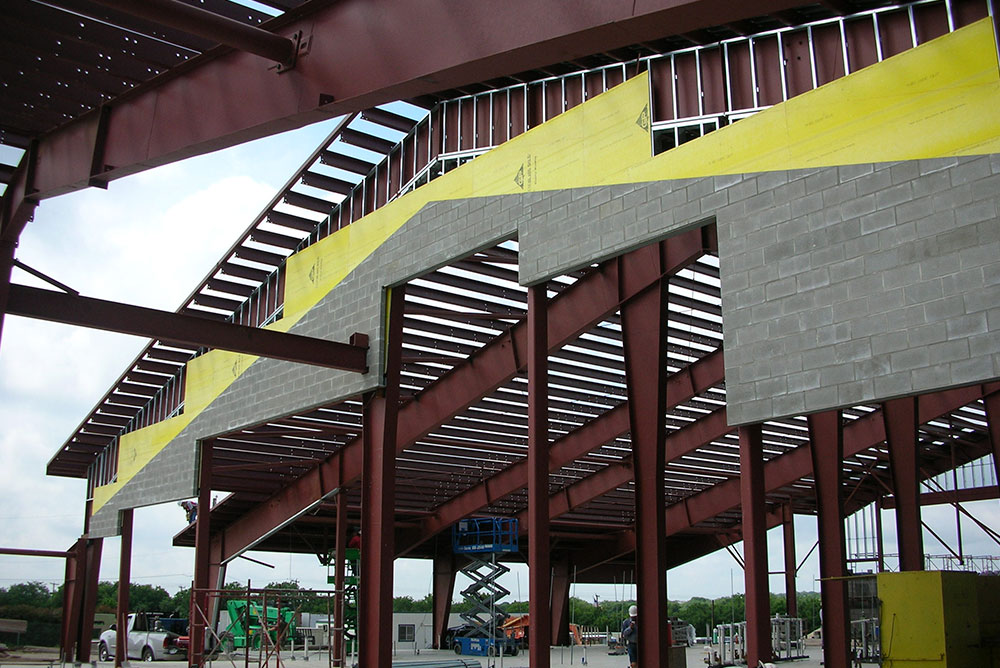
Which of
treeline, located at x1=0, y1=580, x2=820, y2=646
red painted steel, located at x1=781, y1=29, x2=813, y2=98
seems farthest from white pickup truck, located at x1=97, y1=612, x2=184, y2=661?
red painted steel, located at x1=781, y1=29, x2=813, y2=98

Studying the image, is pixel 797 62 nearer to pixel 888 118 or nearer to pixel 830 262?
pixel 888 118

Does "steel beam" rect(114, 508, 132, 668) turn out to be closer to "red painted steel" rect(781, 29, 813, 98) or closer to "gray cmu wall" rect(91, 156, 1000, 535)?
"gray cmu wall" rect(91, 156, 1000, 535)

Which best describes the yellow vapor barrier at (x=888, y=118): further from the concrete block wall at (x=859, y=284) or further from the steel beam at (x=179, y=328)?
the steel beam at (x=179, y=328)

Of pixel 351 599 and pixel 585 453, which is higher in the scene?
pixel 585 453

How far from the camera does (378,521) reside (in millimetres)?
20844

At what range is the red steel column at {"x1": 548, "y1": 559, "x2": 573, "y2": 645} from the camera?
174ft

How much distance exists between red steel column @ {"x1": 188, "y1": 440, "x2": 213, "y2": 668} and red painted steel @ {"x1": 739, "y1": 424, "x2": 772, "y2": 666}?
1483 cm

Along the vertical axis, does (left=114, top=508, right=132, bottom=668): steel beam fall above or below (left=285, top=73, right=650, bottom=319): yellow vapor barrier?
below

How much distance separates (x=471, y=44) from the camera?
29.6 feet

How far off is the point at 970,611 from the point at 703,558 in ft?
159

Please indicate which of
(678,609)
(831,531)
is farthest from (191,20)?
(678,609)

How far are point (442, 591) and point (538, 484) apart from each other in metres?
38.9

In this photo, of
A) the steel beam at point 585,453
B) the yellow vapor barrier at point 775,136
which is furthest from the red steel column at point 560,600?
the yellow vapor barrier at point 775,136

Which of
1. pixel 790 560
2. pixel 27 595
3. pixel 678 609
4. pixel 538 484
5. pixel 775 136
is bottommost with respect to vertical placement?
pixel 678 609
